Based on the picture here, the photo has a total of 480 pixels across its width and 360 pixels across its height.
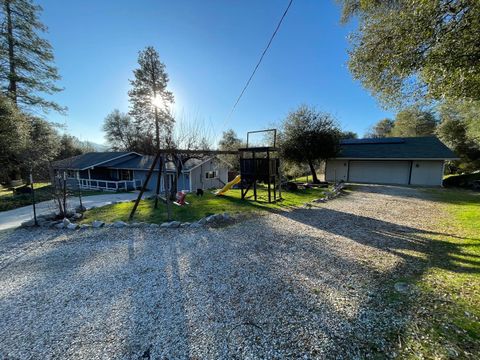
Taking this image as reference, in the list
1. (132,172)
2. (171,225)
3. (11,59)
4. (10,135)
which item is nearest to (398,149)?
(171,225)

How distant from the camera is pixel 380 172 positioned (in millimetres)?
17328

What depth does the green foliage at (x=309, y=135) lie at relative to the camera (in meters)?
15.9

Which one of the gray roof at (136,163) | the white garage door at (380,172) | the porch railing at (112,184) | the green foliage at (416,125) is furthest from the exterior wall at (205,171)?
the green foliage at (416,125)

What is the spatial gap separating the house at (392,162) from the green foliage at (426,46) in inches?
520

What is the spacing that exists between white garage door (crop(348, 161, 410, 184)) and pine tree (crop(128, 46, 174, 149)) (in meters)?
18.9

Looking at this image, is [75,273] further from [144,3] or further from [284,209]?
[144,3]

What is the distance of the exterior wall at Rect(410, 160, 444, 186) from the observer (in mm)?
15633

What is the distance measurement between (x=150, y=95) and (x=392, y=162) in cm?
2484

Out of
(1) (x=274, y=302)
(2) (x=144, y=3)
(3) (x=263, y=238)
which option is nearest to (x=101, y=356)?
(1) (x=274, y=302)

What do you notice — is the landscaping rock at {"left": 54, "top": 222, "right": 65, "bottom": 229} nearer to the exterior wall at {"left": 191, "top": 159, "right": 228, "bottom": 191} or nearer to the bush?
the exterior wall at {"left": 191, "top": 159, "right": 228, "bottom": 191}

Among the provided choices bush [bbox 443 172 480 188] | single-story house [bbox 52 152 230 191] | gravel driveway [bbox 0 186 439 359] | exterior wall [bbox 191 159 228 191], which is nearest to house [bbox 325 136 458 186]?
bush [bbox 443 172 480 188]

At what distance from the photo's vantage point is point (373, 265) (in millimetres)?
3736

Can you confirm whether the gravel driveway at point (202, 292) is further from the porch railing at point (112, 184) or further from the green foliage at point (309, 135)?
the porch railing at point (112, 184)

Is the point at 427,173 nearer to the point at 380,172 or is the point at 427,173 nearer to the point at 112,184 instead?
the point at 380,172
